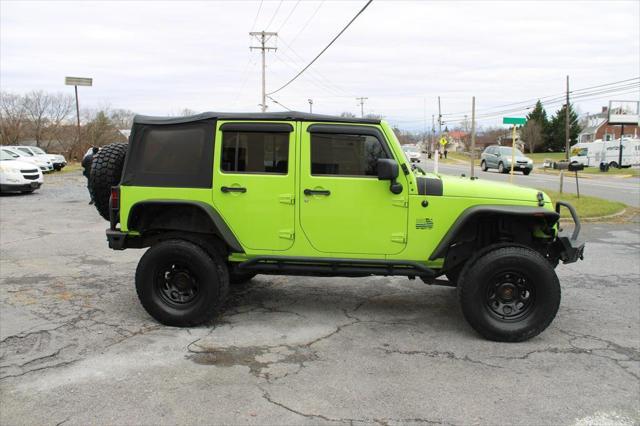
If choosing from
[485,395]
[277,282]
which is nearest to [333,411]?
[485,395]

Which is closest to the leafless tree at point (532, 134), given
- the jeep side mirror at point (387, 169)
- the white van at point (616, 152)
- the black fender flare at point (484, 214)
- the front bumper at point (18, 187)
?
the white van at point (616, 152)

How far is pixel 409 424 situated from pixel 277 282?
3.53m

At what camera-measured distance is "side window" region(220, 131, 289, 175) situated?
4.84 metres

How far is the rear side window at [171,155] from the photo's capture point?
4879 mm

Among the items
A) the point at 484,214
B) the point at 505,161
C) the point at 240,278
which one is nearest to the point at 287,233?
the point at 240,278

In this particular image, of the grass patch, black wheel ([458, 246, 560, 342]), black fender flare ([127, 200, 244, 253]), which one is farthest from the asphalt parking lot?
the grass patch

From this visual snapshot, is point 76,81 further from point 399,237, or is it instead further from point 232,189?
point 399,237

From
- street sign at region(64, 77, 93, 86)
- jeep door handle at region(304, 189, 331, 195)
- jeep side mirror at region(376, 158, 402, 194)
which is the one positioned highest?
street sign at region(64, 77, 93, 86)

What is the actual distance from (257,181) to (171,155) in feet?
2.84

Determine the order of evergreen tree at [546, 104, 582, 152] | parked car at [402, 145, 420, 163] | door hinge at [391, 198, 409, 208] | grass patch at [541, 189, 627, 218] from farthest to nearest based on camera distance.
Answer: evergreen tree at [546, 104, 582, 152] → grass patch at [541, 189, 627, 218] → parked car at [402, 145, 420, 163] → door hinge at [391, 198, 409, 208]

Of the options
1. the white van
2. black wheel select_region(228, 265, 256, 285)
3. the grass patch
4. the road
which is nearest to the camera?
black wheel select_region(228, 265, 256, 285)

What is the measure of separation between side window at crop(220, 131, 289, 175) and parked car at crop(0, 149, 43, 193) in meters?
14.6

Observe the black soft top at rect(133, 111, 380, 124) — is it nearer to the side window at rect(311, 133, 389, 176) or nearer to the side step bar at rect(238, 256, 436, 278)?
the side window at rect(311, 133, 389, 176)

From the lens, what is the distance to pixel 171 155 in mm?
4945
